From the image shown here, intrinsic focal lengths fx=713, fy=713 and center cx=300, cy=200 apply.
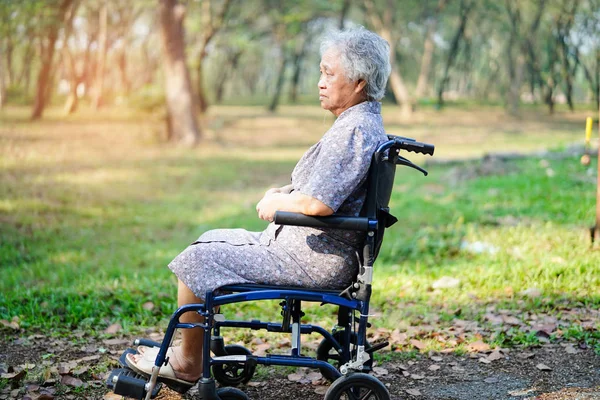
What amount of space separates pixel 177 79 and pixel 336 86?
15.5m

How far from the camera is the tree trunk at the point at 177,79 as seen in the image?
17812mm

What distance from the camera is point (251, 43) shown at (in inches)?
1065

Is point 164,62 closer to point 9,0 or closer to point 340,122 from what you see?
point 9,0

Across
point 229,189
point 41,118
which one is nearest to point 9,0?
point 41,118

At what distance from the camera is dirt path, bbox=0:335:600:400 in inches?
147

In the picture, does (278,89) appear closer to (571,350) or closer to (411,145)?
(571,350)

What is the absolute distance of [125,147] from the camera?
18422mm

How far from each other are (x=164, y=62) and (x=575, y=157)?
1067 cm

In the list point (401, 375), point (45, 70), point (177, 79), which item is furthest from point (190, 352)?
point (45, 70)

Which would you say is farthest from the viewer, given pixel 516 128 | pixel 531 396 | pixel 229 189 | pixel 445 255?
pixel 516 128

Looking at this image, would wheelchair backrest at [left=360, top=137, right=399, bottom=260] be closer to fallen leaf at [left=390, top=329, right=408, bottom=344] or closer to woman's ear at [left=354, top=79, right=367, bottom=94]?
woman's ear at [left=354, top=79, right=367, bottom=94]

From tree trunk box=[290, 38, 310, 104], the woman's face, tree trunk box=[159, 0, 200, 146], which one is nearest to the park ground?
the woman's face

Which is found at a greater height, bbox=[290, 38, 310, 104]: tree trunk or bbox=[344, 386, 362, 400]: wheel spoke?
bbox=[290, 38, 310, 104]: tree trunk

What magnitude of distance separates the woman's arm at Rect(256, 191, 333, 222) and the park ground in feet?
3.81
